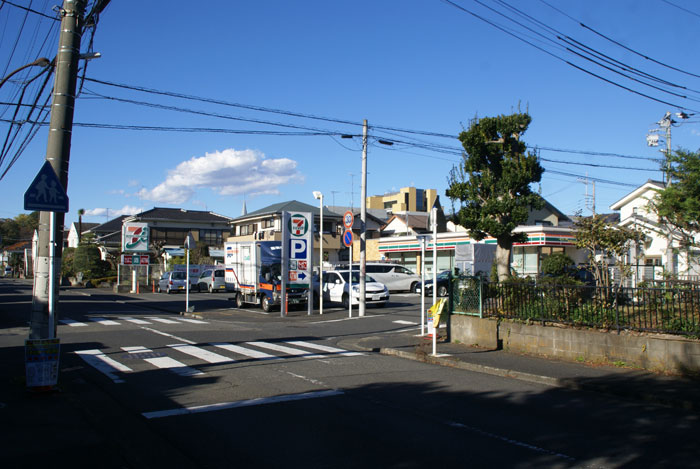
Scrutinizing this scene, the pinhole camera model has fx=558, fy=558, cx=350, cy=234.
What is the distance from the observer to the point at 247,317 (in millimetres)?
21484

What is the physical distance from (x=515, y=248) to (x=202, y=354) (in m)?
32.7

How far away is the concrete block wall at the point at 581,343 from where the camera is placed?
939 cm

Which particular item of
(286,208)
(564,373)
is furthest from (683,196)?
(286,208)

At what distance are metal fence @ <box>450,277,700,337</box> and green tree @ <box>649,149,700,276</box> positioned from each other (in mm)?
3521

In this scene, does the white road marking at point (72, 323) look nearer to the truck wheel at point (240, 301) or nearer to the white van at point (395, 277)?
the truck wheel at point (240, 301)

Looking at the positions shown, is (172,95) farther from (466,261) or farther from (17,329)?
(466,261)

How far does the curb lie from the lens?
7781mm

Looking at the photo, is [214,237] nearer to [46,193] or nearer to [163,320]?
[163,320]

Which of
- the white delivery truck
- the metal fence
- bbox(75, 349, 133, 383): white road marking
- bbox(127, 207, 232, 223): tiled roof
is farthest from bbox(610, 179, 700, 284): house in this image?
bbox(127, 207, 232, 223): tiled roof

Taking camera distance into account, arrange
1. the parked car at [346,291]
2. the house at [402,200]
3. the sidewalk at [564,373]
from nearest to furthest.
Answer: the sidewalk at [564,373]
the parked car at [346,291]
the house at [402,200]

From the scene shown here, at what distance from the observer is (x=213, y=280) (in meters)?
40.8

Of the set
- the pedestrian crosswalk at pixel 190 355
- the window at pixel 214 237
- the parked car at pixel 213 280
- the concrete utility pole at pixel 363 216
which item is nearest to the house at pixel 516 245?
the concrete utility pole at pixel 363 216

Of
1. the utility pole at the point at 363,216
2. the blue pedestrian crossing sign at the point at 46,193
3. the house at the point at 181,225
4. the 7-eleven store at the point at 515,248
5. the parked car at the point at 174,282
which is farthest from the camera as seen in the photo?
the house at the point at 181,225

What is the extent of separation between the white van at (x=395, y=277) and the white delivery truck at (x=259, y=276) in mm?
10249
